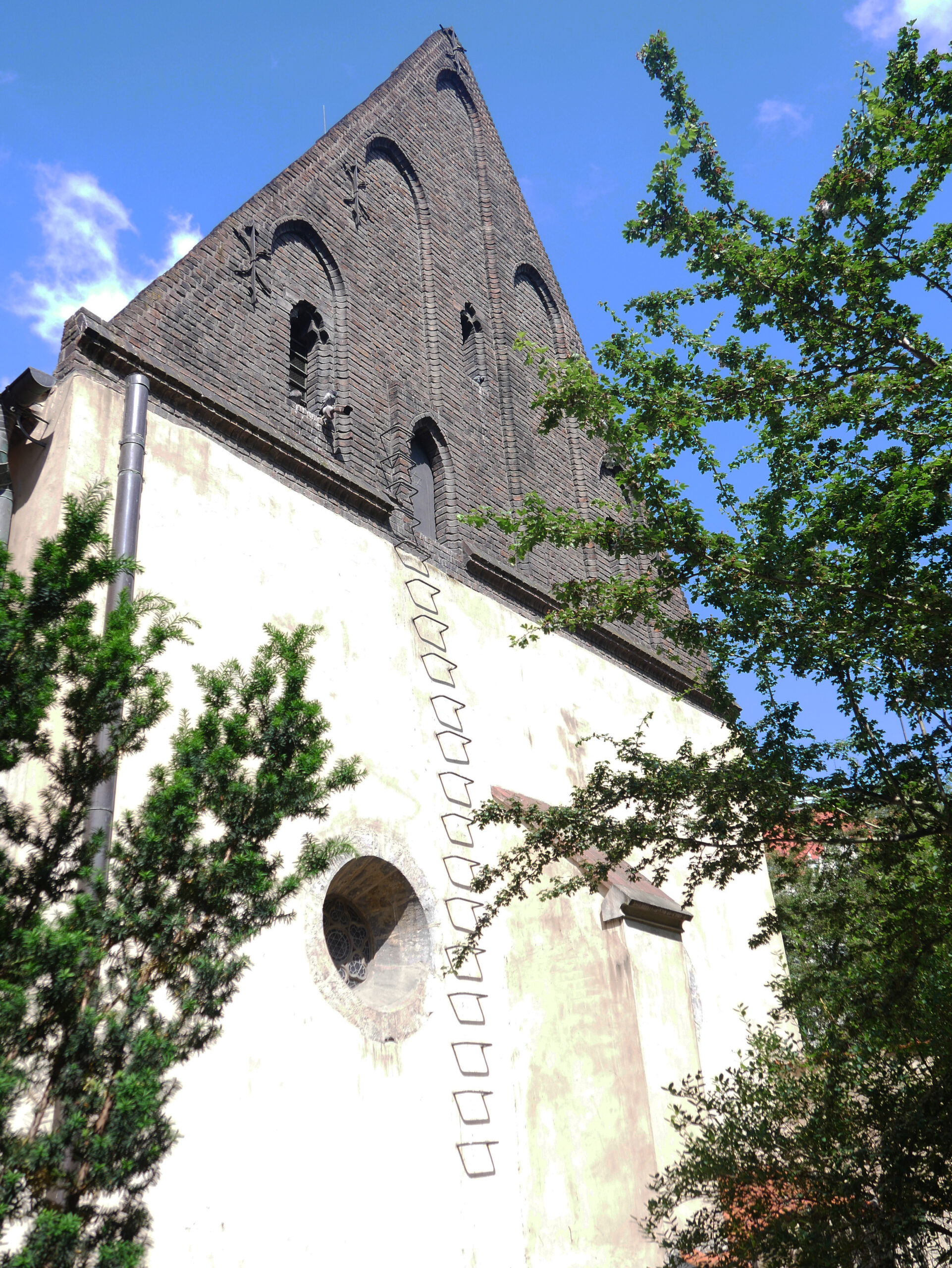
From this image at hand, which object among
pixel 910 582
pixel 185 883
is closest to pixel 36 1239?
pixel 185 883

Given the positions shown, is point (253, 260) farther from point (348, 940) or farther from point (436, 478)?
point (348, 940)

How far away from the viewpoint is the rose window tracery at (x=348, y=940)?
812cm

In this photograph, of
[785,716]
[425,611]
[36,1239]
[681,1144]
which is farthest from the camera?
[425,611]

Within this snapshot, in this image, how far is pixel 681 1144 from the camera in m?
8.57

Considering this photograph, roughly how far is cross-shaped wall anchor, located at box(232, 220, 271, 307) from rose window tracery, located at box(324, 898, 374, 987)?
5.58 metres

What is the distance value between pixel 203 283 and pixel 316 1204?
7.35 metres

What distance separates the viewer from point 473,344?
13.6 metres

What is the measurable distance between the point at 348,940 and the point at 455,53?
14.9 metres

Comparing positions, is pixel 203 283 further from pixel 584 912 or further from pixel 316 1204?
pixel 316 1204

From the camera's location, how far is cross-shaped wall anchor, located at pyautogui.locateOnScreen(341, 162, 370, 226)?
474 inches

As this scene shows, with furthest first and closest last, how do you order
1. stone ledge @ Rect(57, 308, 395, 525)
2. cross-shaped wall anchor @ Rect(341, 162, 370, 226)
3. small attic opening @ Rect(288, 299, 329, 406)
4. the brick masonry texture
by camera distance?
cross-shaped wall anchor @ Rect(341, 162, 370, 226), small attic opening @ Rect(288, 299, 329, 406), the brick masonry texture, stone ledge @ Rect(57, 308, 395, 525)

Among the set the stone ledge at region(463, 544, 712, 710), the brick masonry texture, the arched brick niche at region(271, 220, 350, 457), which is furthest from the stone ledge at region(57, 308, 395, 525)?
the stone ledge at region(463, 544, 712, 710)

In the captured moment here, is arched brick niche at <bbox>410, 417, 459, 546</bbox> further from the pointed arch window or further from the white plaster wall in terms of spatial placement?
the white plaster wall

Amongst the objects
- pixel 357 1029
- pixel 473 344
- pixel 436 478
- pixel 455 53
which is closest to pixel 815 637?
pixel 357 1029
